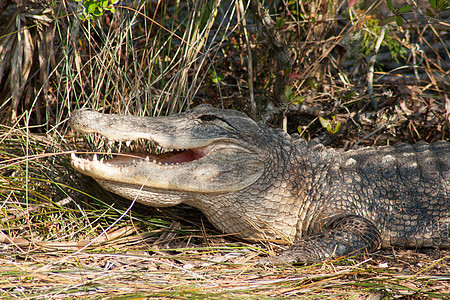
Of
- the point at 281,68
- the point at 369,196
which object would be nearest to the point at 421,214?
the point at 369,196

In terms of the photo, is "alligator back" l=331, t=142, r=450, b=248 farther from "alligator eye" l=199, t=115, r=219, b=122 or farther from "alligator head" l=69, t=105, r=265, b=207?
"alligator eye" l=199, t=115, r=219, b=122

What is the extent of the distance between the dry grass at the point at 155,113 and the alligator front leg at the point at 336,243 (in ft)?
0.32

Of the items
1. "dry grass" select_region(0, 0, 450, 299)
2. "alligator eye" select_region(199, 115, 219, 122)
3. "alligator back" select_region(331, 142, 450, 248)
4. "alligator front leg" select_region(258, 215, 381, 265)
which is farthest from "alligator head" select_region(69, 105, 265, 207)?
"alligator back" select_region(331, 142, 450, 248)

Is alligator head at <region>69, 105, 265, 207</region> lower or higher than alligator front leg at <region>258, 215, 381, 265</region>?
higher

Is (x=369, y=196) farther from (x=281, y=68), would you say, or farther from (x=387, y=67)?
(x=387, y=67)

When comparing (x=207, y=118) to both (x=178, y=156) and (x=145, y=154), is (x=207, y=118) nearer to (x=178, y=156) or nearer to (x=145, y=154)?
(x=178, y=156)

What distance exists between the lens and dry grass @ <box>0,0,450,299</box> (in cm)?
224

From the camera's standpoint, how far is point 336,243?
106 inches

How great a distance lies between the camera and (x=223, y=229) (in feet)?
10.2

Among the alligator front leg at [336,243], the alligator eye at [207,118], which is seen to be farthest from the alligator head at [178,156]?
the alligator front leg at [336,243]

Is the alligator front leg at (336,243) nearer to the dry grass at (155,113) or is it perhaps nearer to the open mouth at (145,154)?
the dry grass at (155,113)

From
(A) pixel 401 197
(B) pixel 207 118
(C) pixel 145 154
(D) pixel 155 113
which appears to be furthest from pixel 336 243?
(D) pixel 155 113

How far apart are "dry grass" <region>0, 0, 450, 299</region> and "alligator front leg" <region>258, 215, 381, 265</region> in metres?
0.10

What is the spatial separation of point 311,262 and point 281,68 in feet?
7.55
